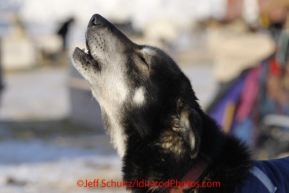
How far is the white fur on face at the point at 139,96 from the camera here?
3680 millimetres

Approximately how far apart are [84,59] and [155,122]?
66cm

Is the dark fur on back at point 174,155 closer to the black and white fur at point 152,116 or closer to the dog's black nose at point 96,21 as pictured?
the black and white fur at point 152,116

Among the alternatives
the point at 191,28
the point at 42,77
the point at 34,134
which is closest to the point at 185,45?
the point at 191,28

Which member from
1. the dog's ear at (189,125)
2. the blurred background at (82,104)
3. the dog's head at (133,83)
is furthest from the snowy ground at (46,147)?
the dog's ear at (189,125)

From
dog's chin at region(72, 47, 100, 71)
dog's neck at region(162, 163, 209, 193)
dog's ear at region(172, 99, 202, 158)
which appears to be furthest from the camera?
dog's chin at region(72, 47, 100, 71)

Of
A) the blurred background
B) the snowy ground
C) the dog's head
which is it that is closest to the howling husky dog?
the dog's head

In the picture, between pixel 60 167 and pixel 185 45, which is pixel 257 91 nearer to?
pixel 60 167

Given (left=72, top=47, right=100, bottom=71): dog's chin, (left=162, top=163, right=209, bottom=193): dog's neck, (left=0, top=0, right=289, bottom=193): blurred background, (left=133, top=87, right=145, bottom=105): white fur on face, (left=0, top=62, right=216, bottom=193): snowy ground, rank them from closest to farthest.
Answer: (left=162, top=163, right=209, bottom=193): dog's neck → (left=133, top=87, right=145, bottom=105): white fur on face → (left=72, top=47, right=100, bottom=71): dog's chin → (left=0, top=0, right=289, bottom=193): blurred background → (left=0, top=62, right=216, bottom=193): snowy ground

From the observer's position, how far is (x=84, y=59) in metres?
3.86

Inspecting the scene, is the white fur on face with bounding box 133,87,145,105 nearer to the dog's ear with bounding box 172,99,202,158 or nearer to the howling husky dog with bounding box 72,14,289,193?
the howling husky dog with bounding box 72,14,289,193

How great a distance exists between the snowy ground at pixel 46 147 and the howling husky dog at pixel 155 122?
9.00 ft

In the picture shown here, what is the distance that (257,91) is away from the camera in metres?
6.75

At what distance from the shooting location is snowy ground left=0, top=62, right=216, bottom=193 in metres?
6.80

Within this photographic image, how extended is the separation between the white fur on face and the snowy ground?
2796 millimetres
